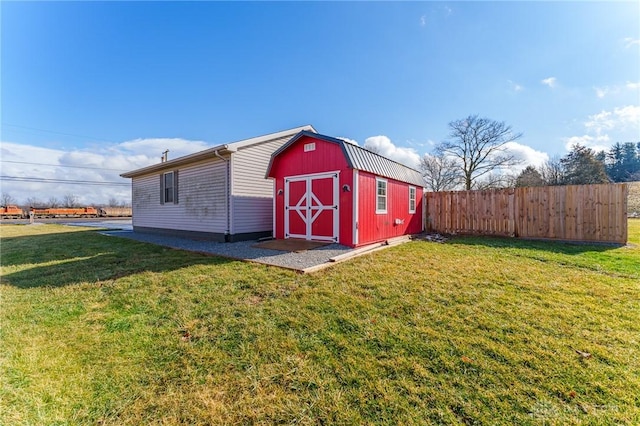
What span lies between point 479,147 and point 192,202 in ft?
73.6

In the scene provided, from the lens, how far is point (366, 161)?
775 centimetres

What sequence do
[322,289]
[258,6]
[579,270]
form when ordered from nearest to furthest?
[322,289] → [579,270] → [258,6]

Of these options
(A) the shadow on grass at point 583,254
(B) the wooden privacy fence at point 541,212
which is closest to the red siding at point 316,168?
(A) the shadow on grass at point 583,254

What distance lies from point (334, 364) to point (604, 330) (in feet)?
9.71

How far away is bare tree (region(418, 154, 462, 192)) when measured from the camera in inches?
917

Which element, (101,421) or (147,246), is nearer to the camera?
(101,421)

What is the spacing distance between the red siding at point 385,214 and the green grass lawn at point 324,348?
9.74 feet

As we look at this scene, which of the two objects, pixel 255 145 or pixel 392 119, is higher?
pixel 392 119

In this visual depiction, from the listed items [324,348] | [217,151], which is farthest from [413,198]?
[324,348]

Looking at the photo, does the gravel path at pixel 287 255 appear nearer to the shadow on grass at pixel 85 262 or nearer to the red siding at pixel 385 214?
the shadow on grass at pixel 85 262

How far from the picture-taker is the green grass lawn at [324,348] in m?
1.82

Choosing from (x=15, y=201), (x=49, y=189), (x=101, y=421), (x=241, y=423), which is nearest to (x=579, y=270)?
(x=241, y=423)

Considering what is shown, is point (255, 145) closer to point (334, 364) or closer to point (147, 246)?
point (147, 246)

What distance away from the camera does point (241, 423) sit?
1723 mm
